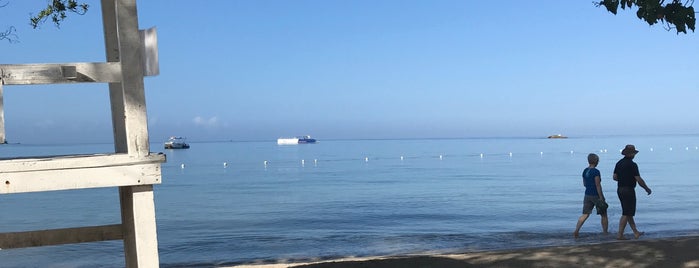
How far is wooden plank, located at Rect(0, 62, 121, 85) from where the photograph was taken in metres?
3.94

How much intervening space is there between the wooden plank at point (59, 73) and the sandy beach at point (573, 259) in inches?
176

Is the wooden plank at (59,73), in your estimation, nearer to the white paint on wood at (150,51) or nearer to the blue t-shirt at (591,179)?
the white paint on wood at (150,51)

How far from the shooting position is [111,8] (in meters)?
5.04

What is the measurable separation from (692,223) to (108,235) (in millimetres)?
16117

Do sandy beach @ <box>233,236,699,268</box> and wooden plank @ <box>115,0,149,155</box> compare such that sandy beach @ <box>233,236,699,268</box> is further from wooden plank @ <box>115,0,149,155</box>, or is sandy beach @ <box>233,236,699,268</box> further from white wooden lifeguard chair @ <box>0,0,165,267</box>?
wooden plank @ <box>115,0,149,155</box>

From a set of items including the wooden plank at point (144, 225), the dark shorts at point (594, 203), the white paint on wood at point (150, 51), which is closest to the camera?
the wooden plank at point (144, 225)

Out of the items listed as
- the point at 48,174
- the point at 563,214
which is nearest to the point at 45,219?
the point at 563,214

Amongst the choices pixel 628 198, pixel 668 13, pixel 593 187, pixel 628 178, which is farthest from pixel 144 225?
pixel 593 187

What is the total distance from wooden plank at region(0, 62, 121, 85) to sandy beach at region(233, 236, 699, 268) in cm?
446

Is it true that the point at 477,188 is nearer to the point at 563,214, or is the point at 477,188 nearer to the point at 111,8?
the point at 563,214

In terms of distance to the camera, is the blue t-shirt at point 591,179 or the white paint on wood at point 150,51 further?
the blue t-shirt at point 591,179

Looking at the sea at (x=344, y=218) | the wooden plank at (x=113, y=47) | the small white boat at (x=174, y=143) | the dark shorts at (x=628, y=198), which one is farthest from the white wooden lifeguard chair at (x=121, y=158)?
the small white boat at (x=174, y=143)

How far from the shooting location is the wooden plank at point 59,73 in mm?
3941

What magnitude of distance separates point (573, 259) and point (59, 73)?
6350mm
